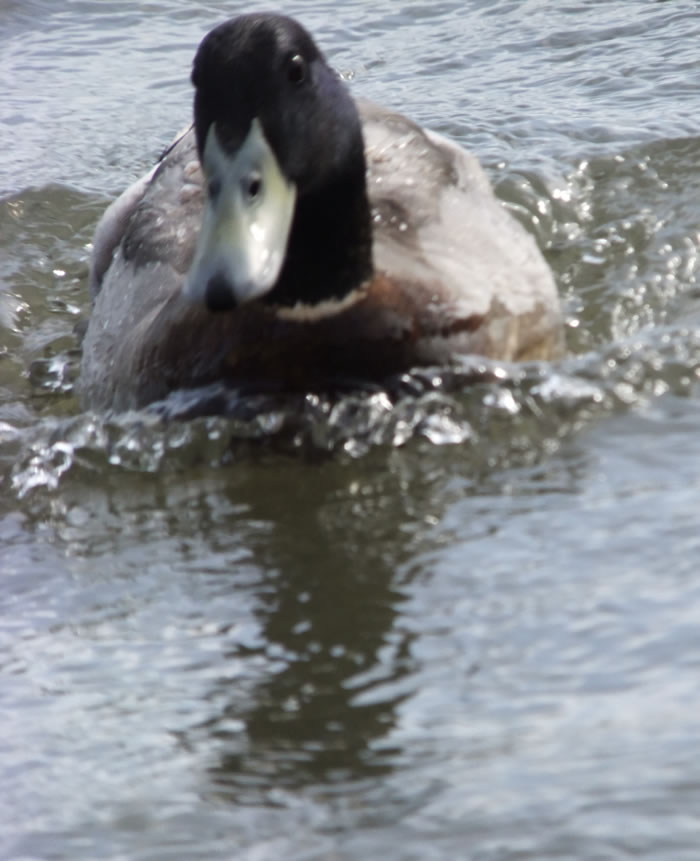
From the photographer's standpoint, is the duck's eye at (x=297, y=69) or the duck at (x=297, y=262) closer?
the duck at (x=297, y=262)

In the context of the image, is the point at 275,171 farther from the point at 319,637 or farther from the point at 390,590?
the point at 319,637

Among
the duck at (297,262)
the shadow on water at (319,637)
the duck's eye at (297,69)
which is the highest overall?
the duck's eye at (297,69)

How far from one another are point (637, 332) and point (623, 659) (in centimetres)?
224

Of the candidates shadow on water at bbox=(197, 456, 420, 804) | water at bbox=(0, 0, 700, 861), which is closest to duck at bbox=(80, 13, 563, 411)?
water at bbox=(0, 0, 700, 861)

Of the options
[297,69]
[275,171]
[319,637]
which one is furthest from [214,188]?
[319,637]

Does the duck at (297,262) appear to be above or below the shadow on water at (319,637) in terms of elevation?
Answer: above

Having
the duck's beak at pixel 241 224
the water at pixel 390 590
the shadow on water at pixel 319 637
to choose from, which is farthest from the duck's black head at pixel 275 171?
the shadow on water at pixel 319 637

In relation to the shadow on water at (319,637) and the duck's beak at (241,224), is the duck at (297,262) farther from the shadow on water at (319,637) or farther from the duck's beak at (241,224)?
the shadow on water at (319,637)

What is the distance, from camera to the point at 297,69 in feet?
15.0

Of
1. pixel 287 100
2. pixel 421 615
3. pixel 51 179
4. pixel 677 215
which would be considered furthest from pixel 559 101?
pixel 421 615

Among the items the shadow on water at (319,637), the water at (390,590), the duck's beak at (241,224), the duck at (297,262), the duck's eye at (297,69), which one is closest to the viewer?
the water at (390,590)

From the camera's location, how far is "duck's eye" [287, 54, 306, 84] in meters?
4.53

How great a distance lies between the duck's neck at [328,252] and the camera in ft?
15.4

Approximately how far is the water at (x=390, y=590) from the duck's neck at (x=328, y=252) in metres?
0.30
